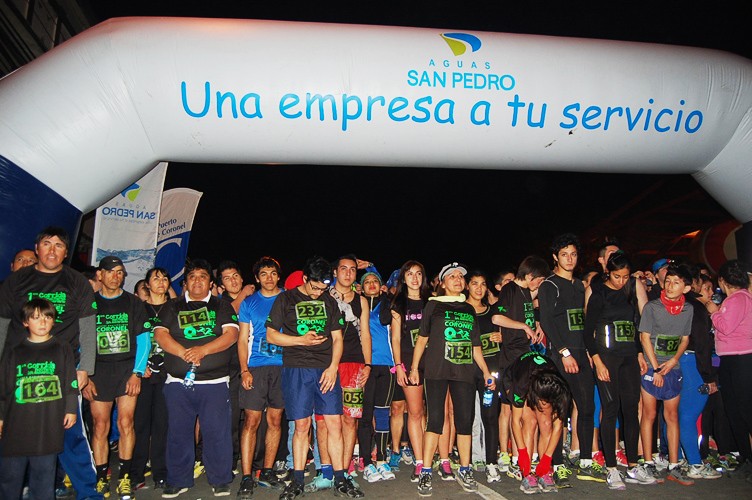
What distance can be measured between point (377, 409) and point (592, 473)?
2.03 m

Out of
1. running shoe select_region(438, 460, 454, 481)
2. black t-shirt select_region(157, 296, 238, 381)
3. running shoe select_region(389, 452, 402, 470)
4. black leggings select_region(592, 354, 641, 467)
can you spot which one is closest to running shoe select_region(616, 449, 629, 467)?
black leggings select_region(592, 354, 641, 467)

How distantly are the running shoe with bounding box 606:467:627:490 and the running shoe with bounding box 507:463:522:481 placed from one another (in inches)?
29.5

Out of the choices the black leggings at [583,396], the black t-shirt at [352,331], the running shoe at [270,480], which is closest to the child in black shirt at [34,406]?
the running shoe at [270,480]

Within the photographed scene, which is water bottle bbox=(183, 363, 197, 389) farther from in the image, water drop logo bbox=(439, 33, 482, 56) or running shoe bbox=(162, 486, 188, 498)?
water drop logo bbox=(439, 33, 482, 56)

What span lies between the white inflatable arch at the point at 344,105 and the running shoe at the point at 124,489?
2.01m

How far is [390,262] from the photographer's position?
121 ft

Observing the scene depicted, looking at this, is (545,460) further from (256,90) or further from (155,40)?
(155,40)

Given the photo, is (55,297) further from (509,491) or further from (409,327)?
(509,491)

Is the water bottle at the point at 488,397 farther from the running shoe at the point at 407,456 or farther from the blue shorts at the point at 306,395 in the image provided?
the blue shorts at the point at 306,395

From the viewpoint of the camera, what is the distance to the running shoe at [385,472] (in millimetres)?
5009

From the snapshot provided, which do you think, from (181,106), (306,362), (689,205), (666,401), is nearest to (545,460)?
(666,401)

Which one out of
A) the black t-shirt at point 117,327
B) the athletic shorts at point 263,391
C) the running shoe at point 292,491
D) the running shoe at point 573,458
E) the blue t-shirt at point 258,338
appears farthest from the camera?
the running shoe at point 573,458

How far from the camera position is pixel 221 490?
463cm

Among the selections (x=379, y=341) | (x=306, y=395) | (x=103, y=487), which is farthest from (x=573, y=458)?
(x=103, y=487)
